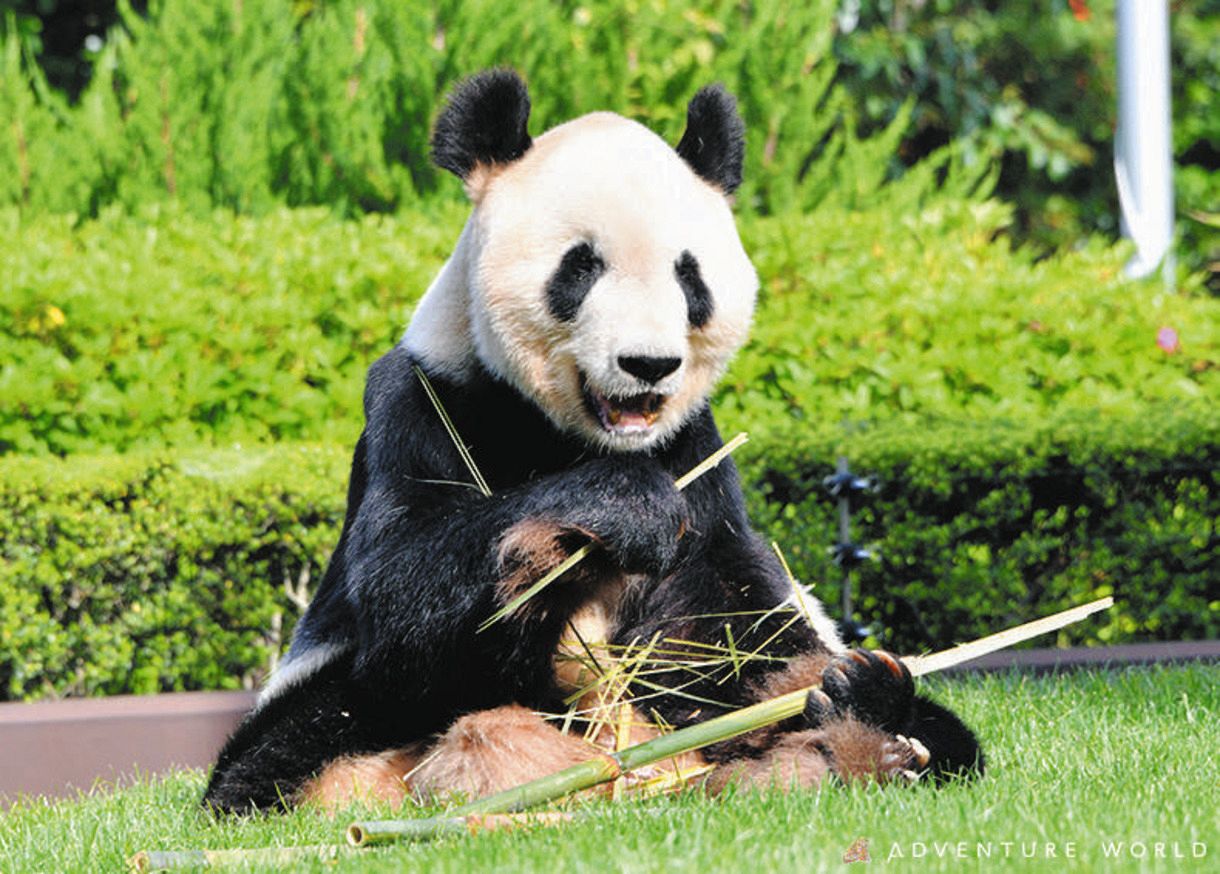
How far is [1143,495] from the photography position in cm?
577

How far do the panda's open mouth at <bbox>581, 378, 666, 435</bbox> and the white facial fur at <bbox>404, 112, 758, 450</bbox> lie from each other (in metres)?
0.01

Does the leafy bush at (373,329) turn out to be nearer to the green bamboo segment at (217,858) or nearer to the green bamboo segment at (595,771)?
the green bamboo segment at (595,771)

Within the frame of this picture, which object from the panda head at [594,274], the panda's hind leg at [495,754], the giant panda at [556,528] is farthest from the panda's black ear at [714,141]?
the panda's hind leg at [495,754]

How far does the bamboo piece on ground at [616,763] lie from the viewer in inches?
110

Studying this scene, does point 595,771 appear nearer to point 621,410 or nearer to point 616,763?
point 616,763

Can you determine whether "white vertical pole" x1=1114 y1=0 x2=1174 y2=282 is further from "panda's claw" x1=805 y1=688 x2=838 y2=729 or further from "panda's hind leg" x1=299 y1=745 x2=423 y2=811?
"panda's hind leg" x1=299 y1=745 x2=423 y2=811

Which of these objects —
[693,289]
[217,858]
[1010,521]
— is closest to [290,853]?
[217,858]

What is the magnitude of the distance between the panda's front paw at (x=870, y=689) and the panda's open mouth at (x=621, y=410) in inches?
24.2

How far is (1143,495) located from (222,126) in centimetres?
481

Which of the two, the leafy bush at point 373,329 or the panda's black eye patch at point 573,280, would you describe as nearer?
the panda's black eye patch at point 573,280

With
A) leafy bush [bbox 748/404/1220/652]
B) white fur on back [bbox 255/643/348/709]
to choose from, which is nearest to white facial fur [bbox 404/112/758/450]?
white fur on back [bbox 255/643/348/709]

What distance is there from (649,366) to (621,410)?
14 cm

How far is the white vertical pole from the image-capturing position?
8312 mm

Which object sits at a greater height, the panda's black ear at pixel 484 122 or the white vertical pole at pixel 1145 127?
the panda's black ear at pixel 484 122
